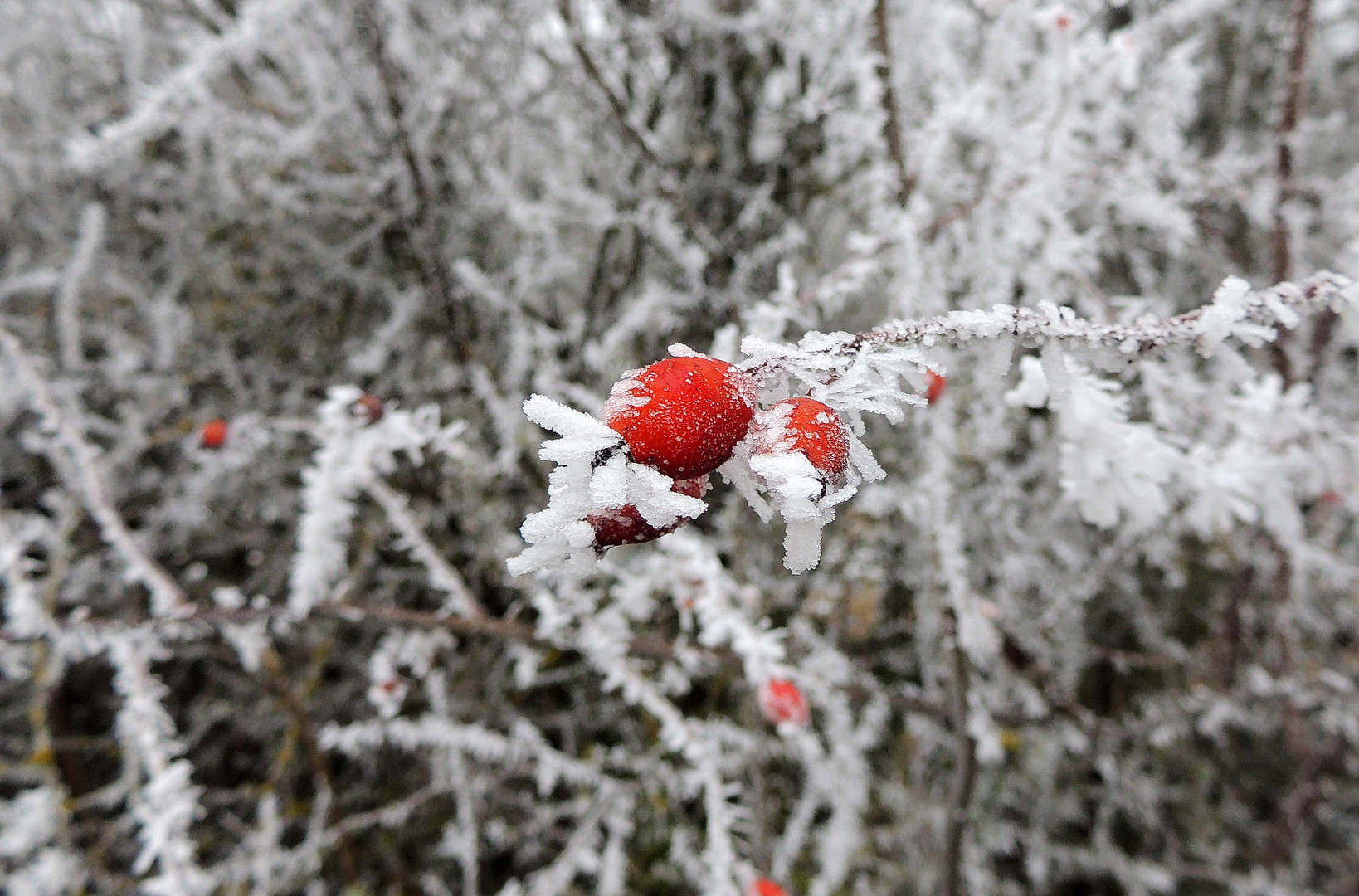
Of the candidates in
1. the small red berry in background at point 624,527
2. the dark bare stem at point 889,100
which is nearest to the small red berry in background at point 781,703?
the small red berry in background at point 624,527

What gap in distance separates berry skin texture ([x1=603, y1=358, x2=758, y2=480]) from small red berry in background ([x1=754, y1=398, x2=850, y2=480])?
0.02 meters

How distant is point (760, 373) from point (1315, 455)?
37.6 inches

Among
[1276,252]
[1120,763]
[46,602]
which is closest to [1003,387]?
[1276,252]

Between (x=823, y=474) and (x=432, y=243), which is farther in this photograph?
(x=432, y=243)

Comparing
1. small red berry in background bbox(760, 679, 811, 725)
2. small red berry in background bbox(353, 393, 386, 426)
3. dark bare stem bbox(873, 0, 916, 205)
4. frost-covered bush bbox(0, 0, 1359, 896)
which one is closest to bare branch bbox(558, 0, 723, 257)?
frost-covered bush bbox(0, 0, 1359, 896)

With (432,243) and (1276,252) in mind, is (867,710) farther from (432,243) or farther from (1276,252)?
(432,243)

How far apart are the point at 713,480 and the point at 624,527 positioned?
527 mm

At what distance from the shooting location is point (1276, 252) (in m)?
1.38

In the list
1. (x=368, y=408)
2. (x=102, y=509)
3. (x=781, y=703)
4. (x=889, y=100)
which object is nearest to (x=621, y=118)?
(x=889, y=100)

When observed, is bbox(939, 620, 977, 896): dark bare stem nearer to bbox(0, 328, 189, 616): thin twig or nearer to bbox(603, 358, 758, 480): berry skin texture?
bbox(603, 358, 758, 480): berry skin texture

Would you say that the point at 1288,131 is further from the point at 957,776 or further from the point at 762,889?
the point at 762,889

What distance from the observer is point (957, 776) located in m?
1.25

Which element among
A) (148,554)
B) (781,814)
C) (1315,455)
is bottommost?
(781,814)

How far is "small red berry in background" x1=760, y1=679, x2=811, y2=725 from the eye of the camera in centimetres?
94
